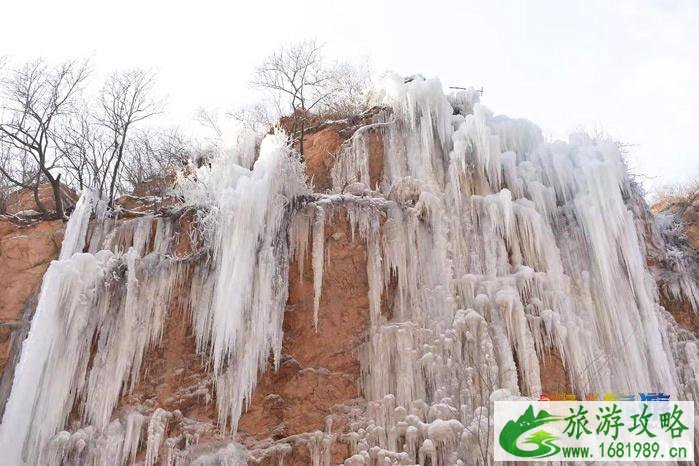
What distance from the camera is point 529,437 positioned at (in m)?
6.77

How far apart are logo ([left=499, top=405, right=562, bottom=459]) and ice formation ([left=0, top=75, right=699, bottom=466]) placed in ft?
1.16

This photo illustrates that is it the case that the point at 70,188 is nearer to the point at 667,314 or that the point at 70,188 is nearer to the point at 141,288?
the point at 141,288

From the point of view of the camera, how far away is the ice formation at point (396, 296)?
7.56 m

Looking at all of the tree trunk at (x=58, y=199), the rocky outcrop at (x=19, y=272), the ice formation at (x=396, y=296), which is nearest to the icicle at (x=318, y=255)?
the ice formation at (x=396, y=296)

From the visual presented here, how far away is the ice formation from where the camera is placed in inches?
298

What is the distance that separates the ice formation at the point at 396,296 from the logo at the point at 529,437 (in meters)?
0.35

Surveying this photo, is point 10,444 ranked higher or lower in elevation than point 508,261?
lower

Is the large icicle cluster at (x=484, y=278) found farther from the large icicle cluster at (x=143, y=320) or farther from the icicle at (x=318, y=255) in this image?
the large icicle cluster at (x=143, y=320)

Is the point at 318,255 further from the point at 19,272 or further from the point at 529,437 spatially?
the point at 19,272

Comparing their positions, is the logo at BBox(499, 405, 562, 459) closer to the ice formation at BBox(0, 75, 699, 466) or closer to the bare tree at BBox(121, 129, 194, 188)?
the ice formation at BBox(0, 75, 699, 466)

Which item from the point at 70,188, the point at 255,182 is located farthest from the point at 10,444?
the point at 70,188

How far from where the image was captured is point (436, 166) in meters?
9.80

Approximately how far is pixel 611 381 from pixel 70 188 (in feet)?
38.7

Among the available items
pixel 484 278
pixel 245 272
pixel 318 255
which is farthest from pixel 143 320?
pixel 484 278
